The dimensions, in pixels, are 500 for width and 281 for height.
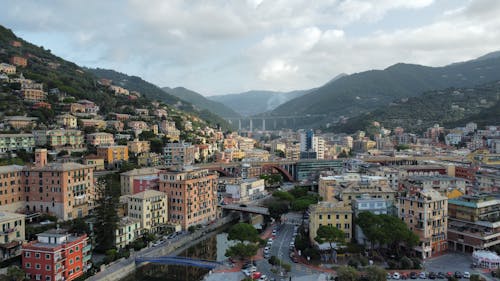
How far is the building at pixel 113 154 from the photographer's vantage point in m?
50.4

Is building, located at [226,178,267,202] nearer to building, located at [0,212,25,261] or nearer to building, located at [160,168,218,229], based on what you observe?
building, located at [160,168,218,229]

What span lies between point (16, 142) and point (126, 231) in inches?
892

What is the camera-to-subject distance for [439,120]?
117 metres

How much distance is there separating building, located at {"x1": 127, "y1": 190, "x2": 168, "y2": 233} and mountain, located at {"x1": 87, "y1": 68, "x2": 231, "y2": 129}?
90.1m

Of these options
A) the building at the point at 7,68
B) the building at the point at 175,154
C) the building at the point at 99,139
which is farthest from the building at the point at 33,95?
the building at the point at 175,154

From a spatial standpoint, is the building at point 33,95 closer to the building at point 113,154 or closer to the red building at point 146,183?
the building at point 113,154

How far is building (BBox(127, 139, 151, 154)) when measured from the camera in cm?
5619

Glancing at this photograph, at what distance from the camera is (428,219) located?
1161 inches

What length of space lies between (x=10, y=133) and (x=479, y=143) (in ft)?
245

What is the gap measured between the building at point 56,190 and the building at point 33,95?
30.0 meters

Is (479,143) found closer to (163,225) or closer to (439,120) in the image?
(439,120)

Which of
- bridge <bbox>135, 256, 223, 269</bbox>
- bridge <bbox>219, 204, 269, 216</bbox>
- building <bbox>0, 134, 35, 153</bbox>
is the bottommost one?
bridge <bbox>135, 256, 223, 269</bbox>

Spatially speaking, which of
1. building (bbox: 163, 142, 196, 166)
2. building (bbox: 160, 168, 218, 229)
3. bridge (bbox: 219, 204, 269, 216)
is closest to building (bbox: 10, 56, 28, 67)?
building (bbox: 163, 142, 196, 166)

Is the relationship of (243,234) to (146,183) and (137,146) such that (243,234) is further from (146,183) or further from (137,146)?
(137,146)
